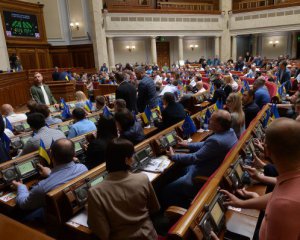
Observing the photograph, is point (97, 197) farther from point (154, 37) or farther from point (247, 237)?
point (154, 37)

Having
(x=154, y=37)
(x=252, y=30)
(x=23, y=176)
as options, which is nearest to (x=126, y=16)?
(x=154, y=37)

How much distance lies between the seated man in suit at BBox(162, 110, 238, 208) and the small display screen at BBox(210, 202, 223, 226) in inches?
32.8

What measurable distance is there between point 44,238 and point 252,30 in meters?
19.2

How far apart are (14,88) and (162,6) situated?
38.6 ft

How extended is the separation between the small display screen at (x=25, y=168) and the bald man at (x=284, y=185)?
2.40 m

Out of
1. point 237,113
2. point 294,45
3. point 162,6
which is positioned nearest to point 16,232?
point 237,113

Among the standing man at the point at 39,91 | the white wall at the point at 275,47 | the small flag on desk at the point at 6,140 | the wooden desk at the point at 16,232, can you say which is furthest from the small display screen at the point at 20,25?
the white wall at the point at 275,47

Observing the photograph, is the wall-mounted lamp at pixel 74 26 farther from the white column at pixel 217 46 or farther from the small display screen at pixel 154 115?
the small display screen at pixel 154 115

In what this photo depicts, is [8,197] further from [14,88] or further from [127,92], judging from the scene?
[14,88]

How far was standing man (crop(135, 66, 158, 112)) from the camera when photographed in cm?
517

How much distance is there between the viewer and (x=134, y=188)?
5.57 feet

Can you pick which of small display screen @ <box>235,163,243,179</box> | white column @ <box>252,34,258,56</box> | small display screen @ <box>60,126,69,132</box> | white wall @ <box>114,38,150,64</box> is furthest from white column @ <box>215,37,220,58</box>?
small display screen @ <box>235,163,243,179</box>

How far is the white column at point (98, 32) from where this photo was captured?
14727mm

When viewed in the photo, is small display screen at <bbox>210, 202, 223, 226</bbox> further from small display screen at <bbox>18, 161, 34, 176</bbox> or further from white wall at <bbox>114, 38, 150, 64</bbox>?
white wall at <bbox>114, 38, 150, 64</bbox>
